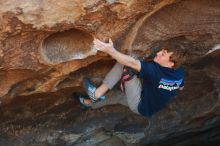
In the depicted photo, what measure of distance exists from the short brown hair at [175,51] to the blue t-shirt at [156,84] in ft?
0.22

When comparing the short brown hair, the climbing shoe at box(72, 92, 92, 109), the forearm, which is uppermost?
the forearm

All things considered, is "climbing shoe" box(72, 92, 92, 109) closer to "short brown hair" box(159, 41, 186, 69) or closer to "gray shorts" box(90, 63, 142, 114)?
"gray shorts" box(90, 63, 142, 114)

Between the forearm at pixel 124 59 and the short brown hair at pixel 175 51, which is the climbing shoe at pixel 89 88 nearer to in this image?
the forearm at pixel 124 59

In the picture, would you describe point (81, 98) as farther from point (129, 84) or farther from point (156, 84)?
point (156, 84)

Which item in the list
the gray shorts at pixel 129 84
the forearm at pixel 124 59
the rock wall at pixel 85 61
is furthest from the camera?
the gray shorts at pixel 129 84

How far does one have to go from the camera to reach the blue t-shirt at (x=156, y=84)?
7.99ft

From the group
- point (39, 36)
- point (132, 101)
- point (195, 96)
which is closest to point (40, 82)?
point (39, 36)

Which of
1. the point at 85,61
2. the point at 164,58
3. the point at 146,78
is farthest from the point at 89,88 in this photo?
the point at 164,58

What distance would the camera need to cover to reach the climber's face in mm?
2441

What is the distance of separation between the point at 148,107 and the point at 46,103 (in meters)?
0.67

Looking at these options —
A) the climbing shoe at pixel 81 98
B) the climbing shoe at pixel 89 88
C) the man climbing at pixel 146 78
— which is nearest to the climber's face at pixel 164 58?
the man climbing at pixel 146 78

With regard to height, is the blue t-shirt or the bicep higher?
the bicep

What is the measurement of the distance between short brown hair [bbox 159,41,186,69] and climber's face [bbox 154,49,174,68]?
0.02 m

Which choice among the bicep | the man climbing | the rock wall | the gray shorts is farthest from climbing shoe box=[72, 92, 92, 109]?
the bicep
